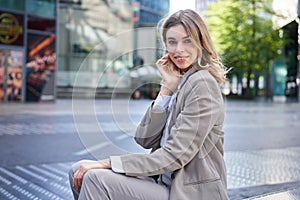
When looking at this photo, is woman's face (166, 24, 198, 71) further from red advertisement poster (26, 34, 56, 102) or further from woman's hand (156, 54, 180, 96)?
red advertisement poster (26, 34, 56, 102)

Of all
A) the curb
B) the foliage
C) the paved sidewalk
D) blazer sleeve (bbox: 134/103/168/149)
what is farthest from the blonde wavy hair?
the foliage

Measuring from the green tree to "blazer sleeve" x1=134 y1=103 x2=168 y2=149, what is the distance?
97.3 ft

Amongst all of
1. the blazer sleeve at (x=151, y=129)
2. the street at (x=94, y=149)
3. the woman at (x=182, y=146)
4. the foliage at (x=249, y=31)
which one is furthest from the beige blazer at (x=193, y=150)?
the foliage at (x=249, y=31)

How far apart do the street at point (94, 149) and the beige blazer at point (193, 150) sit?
0.79ft

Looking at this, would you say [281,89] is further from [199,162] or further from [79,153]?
[199,162]

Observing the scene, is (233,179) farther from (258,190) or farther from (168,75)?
(168,75)

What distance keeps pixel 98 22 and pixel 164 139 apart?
31.2m

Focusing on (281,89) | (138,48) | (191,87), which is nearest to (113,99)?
(138,48)

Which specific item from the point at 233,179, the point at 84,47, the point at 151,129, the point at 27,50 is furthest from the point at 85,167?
the point at 84,47

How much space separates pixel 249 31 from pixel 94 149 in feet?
102

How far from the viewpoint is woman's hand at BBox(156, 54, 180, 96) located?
1.97 metres

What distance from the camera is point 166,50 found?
6.50ft

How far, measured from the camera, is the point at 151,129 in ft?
6.47

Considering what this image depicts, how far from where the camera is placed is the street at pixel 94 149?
216cm
